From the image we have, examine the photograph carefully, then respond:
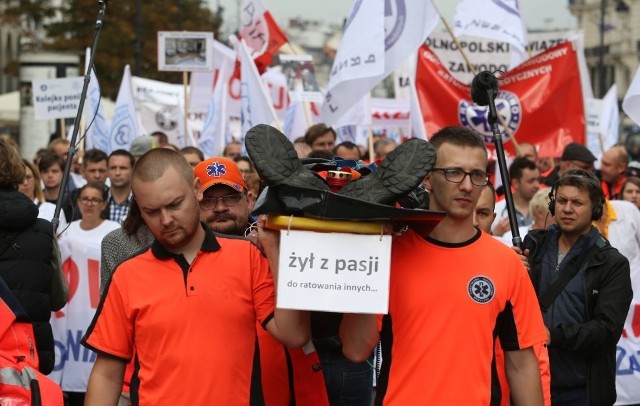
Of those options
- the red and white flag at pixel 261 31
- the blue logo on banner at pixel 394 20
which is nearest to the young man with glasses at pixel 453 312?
the blue logo on banner at pixel 394 20

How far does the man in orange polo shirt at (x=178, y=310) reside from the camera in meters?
4.47

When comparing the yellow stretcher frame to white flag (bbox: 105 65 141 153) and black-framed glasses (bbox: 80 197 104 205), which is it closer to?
black-framed glasses (bbox: 80 197 104 205)

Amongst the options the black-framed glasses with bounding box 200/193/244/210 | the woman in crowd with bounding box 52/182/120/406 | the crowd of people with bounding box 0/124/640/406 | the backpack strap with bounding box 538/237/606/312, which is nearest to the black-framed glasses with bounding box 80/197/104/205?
the woman in crowd with bounding box 52/182/120/406

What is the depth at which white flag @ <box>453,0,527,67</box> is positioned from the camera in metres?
14.6

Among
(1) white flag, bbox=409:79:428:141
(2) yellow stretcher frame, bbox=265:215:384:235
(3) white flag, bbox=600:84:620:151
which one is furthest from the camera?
(3) white flag, bbox=600:84:620:151

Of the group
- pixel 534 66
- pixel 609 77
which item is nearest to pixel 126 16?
pixel 534 66

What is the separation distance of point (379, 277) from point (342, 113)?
8.25 meters

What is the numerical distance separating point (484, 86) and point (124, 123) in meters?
10.8

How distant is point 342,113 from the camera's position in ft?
40.3

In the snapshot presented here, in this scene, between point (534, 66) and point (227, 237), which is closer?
point (227, 237)

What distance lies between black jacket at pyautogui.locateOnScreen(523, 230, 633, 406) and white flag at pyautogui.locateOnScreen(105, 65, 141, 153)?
994 centimetres

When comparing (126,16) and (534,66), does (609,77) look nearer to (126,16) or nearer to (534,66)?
(126,16)

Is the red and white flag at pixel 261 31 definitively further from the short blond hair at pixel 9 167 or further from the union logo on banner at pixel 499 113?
the short blond hair at pixel 9 167

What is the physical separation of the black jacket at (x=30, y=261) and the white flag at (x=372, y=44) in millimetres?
5577
